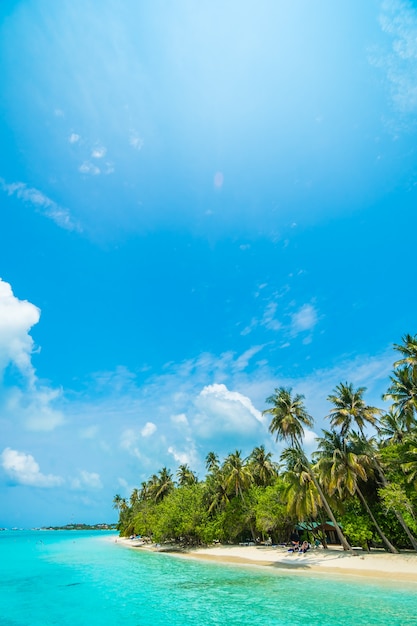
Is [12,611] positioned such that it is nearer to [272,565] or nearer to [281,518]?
[272,565]

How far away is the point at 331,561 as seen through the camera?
108 feet

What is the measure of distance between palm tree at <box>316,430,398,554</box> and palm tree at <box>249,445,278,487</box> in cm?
2208

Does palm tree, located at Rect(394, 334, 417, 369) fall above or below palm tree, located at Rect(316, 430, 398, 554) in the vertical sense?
above

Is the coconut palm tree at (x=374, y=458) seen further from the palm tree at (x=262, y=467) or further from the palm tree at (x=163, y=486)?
the palm tree at (x=163, y=486)

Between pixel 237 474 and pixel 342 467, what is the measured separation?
19.5 metres

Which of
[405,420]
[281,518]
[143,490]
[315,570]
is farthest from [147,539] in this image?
[405,420]

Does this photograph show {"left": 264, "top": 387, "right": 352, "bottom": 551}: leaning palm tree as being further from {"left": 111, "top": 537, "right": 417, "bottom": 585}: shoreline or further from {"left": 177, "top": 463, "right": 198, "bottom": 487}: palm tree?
{"left": 177, "top": 463, "right": 198, "bottom": 487}: palm tree

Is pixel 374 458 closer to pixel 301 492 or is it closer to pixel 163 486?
pixel 301 492

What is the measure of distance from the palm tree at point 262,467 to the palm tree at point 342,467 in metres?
22.1

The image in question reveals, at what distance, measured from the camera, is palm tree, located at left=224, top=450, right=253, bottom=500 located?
162 feet

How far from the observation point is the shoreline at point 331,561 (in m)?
27.2

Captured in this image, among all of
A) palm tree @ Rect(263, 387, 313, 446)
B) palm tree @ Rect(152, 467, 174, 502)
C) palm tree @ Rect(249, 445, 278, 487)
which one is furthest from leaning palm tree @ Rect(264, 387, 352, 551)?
palm tree @ Rect(152, 467, 174, 502)

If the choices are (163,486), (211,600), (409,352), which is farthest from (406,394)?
(163,486)

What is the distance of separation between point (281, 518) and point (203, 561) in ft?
34.2
